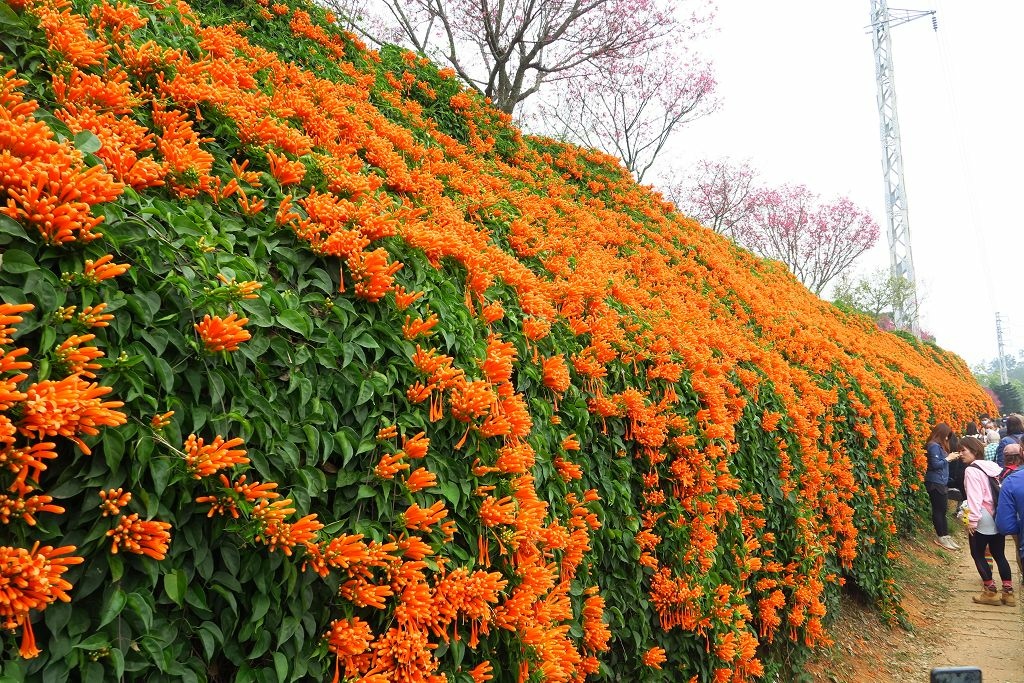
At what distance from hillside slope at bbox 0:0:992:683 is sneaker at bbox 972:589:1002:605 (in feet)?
15.8

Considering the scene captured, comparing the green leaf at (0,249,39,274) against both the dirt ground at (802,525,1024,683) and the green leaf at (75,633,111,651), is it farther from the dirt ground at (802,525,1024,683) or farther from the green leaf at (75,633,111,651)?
the dirt ground at (802,525,1024,683)

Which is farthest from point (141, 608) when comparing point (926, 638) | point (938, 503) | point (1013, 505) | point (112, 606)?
point (938, 503)

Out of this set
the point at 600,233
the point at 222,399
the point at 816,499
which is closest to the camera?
the point at 222,399

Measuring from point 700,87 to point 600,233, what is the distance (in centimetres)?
1668

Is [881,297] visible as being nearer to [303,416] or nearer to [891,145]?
[891,145]

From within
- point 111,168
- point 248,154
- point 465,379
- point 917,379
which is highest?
point 917,379

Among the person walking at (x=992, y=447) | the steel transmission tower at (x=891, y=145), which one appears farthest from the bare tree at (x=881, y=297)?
the person walking at (x=992, y=447)

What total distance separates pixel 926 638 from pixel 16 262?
8.63 meters

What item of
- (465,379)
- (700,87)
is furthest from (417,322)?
(700,87)

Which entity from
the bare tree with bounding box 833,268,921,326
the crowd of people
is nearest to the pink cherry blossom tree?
the bare tree with bounding box 833,268,921,326

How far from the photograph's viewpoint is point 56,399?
1.39 metres

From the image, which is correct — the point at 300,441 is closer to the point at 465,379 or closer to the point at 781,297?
the point at 465,379

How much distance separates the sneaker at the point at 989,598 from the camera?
759cm

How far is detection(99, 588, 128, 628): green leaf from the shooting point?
143cm
